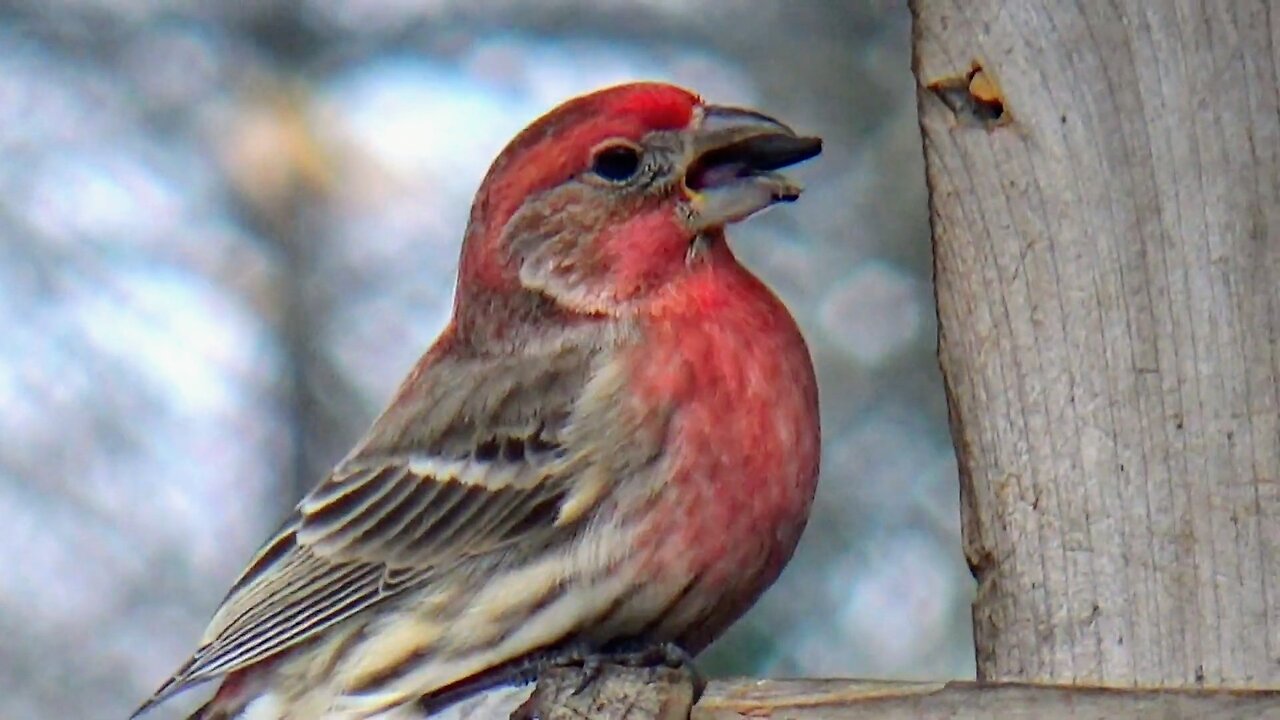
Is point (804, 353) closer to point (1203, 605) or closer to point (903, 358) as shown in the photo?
point (1203, 605)

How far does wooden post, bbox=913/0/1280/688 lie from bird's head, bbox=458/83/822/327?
404mm

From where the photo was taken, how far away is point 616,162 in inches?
128

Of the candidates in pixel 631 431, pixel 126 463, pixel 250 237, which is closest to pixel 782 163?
pixel 631 431

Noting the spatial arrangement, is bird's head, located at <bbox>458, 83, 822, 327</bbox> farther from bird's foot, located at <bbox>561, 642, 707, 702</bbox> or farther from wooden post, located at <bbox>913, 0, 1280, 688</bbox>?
bird's foot, located at <bbox>561, 642, 707, 702</bbox>

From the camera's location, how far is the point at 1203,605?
255 cm

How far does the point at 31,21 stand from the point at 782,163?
21.7ft

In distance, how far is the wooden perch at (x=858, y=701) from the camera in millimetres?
2154

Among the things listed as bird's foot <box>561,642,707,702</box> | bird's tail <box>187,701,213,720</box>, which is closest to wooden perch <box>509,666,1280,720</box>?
bird's foot <box>561,642,707,702</box>

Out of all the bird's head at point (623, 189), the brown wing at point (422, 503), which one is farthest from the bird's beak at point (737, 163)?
the brown wing at point (422, 503)

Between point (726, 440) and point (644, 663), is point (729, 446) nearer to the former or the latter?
point (726, 440)

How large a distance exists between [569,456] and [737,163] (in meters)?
0.54

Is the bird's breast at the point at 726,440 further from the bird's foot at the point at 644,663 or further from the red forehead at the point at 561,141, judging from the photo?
the bird's foot at the point at 644,663

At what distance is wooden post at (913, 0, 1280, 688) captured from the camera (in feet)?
8.41

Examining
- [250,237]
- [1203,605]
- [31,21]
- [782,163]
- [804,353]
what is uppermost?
[31,21]
